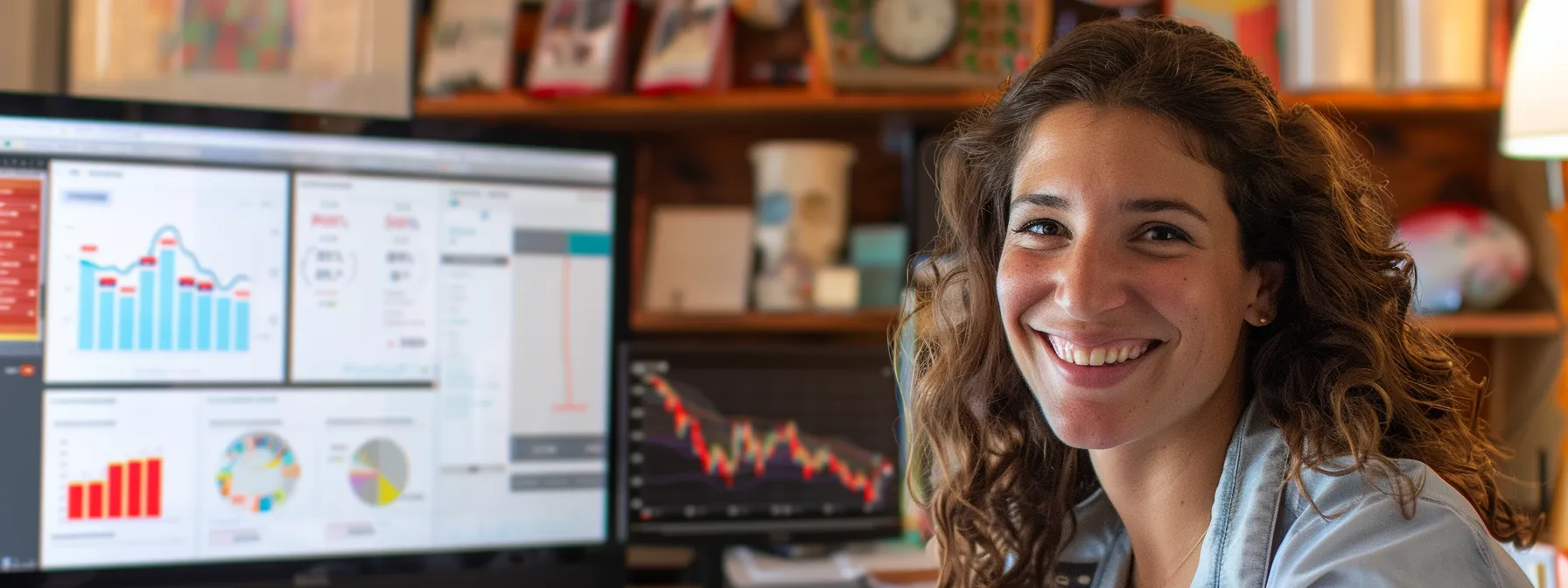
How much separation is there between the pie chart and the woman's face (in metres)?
0.58

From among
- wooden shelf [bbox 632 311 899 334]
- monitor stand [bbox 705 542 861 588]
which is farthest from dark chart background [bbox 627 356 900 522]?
wooden shelf [bbox 632 311 899 334]

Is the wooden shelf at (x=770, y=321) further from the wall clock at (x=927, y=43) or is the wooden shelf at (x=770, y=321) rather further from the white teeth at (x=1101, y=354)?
the white teeth at (x=1101, y=354)

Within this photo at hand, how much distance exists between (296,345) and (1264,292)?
829 mm

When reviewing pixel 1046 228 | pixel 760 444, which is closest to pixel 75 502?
pixel 760 444

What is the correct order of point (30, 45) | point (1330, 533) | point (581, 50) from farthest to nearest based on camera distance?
point (581, 50) < point (30, 45) < point (1330, 533)

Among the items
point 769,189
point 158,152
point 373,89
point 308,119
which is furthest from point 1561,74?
point 373,89

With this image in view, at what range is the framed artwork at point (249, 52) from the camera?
1880 millimetres

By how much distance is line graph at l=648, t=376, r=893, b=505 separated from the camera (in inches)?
48.6

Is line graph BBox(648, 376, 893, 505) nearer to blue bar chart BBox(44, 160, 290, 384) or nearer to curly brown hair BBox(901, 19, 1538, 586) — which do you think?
curly brown hair BBox(901, 19, 1538, 586)

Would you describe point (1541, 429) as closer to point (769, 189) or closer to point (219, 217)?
point (769, 189)

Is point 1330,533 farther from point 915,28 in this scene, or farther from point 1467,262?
point 1467,262

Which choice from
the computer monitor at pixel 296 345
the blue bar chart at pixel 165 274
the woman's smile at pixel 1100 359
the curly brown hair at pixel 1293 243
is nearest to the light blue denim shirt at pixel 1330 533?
the curly brown hair at pixel 1293 243

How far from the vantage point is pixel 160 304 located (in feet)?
3.48

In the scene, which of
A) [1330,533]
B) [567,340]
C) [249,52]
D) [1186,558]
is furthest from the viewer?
[249,52]
